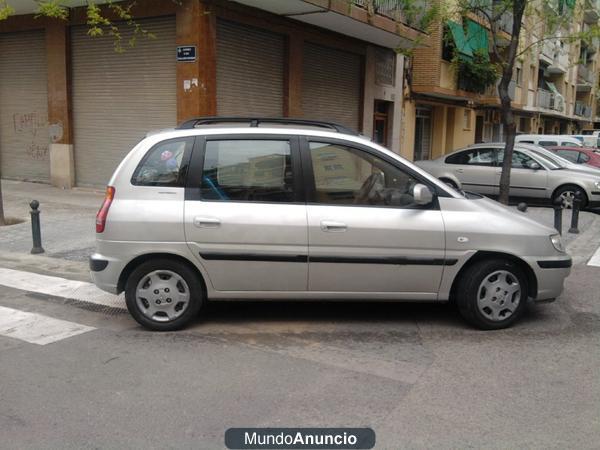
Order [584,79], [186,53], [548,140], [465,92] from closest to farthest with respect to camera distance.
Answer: [186,53], [548,140], [465,92], [584,79]

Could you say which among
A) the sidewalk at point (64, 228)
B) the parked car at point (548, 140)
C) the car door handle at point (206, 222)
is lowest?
the sidewalk at point (64, 228)

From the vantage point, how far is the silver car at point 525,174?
43.7ft

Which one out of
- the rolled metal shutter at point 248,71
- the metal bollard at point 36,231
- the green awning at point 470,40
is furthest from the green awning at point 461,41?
the metal bollard at point 36,231

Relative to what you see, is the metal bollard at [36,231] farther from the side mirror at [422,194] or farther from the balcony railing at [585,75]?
the balcony railing at [585,75]

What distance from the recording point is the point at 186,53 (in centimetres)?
1228

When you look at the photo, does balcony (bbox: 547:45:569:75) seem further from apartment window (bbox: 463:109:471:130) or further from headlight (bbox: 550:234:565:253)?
headlight (bbox: 550:234:565:253)

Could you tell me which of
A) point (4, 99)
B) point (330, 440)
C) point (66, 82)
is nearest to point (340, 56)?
point (66, 82)

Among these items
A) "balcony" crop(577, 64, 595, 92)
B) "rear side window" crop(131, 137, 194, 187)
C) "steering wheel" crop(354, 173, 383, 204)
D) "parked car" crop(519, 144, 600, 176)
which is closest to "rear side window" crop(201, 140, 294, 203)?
"rear side window" crop(131, 137, 194, 187)

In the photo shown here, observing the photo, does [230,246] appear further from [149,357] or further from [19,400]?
[19,400]

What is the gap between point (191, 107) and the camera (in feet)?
40.7

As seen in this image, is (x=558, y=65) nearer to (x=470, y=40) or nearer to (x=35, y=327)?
(x=470, y=40)

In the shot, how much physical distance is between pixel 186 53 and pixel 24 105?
590cm

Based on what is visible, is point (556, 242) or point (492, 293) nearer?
point (492, 293)

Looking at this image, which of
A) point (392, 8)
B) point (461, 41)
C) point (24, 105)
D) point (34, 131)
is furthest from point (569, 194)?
point (24, 105)
